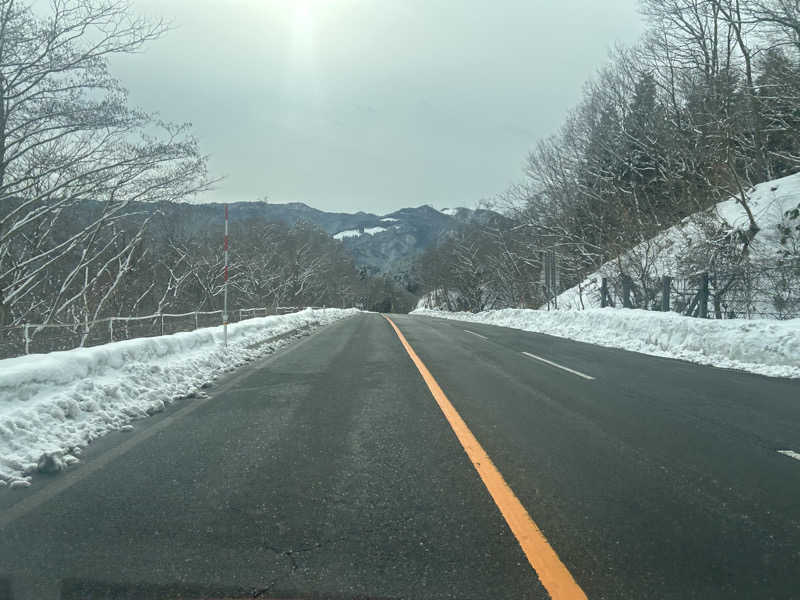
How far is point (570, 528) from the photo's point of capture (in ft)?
9.00

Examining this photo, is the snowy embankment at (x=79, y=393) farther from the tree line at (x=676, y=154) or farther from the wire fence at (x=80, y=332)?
the tree line at (x=676, y=154)

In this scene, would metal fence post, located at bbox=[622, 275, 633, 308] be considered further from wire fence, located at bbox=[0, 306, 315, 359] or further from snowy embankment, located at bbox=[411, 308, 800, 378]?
wire fence, located at bbox=[0, 306, 315, 359]

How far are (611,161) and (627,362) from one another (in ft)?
83.8

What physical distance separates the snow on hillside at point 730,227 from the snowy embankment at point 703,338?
4633 mm

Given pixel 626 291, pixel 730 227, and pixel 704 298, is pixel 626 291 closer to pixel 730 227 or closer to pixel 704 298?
pixel 730 227

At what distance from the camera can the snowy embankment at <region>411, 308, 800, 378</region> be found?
30.0ft

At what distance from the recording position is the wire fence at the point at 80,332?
281 inches

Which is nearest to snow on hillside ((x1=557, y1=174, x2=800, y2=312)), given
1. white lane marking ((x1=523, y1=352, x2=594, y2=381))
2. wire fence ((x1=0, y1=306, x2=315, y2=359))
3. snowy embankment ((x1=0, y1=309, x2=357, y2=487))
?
white lane marking ((x1=523, y1=352, x2=594, y2=381))

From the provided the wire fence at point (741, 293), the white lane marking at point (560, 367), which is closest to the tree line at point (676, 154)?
the wire fence at point (741, 293)

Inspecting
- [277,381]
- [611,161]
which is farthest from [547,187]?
[277,381]

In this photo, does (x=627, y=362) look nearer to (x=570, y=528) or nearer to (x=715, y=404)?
(x=715, y=404)

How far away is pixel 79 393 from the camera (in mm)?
5324

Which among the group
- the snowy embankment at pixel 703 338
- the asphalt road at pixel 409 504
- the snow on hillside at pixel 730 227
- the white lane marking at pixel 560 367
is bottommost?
the asphalt road at pixel 409 504

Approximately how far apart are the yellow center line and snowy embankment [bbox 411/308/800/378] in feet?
24.6
